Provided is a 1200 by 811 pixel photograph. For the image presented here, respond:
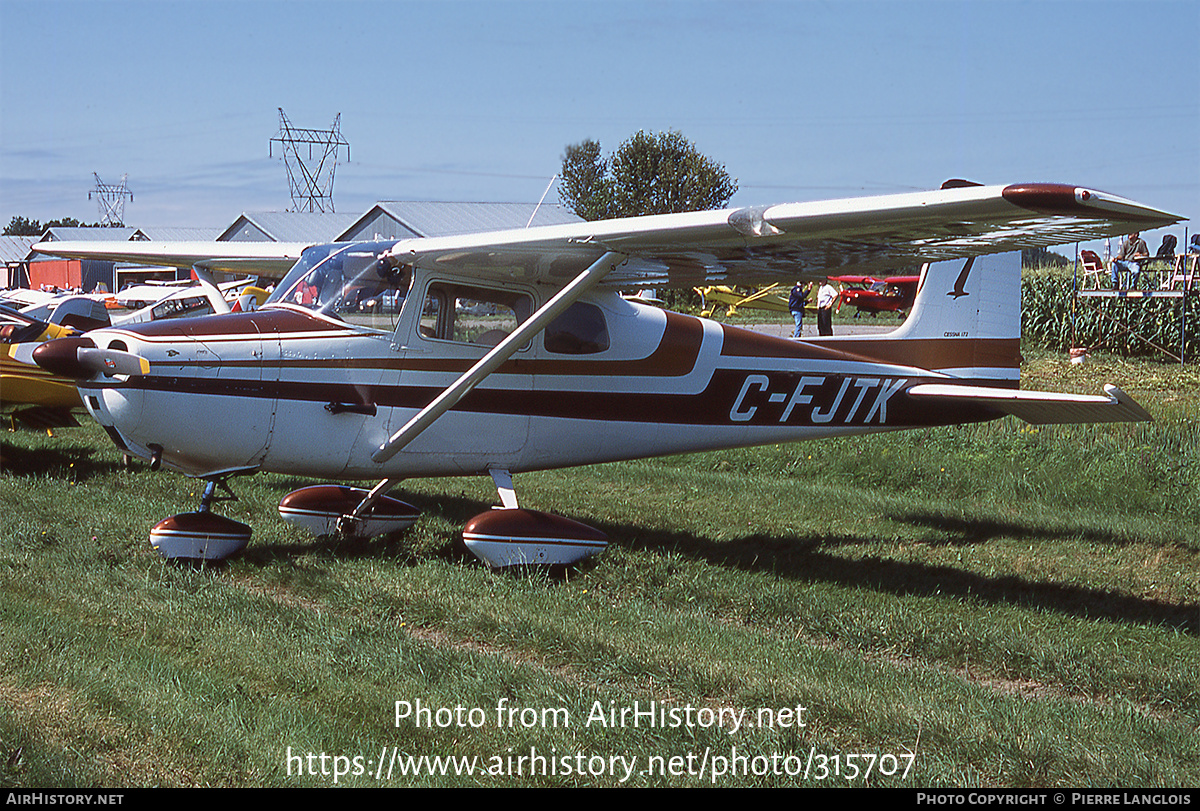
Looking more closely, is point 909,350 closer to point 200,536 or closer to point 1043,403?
point 1043,403

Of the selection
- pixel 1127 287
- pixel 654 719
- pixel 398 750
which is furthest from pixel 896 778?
pixel 1127 287

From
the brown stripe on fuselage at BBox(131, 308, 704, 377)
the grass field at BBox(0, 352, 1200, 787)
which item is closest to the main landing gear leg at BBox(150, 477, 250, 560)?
the grass field at BBox(0, 352, 1200, 787)

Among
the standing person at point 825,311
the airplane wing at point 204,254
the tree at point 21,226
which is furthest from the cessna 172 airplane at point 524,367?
the tree at point 21,226

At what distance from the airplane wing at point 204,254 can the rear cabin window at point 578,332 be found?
2.90 metres

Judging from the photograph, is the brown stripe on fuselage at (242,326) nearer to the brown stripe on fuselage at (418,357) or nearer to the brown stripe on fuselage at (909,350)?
the brown stripe on fuselage at (418,357)

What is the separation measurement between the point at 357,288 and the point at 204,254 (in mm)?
4033

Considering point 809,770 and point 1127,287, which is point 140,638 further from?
point 1127,287

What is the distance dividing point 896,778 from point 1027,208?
2.58m

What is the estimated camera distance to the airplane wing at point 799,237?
4.57 metres

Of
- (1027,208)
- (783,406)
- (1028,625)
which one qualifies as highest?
(1027,208)

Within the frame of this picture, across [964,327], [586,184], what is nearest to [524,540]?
[964,327]

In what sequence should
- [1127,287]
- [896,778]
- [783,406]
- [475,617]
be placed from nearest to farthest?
[896,778], [475,617], [783,406], [1127,287]

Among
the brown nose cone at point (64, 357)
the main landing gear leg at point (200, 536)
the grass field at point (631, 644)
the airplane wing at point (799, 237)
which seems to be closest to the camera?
the grass field at point (631, 644)

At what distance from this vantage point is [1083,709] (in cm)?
442
